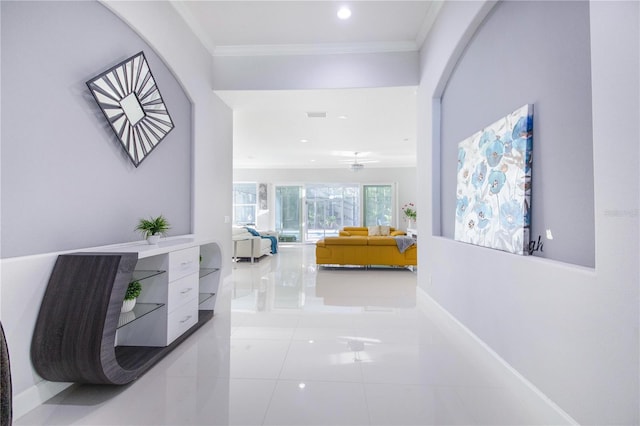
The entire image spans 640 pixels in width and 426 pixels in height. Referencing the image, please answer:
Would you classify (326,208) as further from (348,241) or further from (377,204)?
(348,241)

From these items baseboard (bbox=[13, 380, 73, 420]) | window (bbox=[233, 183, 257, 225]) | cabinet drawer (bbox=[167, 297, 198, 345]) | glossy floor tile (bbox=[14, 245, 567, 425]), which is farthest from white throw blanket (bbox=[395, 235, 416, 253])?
window (bbox=[233, 183, 257, 225])

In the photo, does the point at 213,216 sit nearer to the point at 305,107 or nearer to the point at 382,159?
the point at 305,107

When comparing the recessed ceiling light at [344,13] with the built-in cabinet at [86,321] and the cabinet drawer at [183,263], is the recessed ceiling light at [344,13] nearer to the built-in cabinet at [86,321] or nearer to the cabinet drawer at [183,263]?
the cabinet drawer at [183,263]

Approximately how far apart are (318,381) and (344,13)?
3601mm

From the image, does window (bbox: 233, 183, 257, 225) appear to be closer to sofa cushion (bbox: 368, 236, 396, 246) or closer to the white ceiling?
the white ceiling

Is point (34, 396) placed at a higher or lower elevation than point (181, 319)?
lower

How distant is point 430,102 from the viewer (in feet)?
12.0

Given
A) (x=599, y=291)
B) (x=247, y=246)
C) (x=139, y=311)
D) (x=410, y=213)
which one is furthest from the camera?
(x=410, y=213)

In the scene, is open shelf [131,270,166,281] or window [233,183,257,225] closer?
open shelf [131,270,166,281]

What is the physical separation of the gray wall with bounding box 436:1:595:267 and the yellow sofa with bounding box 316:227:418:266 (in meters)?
3.68

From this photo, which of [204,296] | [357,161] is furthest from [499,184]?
[357,161]

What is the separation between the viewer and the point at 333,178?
11375mm

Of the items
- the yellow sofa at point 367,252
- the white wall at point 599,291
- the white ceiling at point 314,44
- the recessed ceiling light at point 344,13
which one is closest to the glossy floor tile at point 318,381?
the white wall at point 599,291

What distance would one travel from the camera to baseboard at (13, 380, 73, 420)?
163 cm
